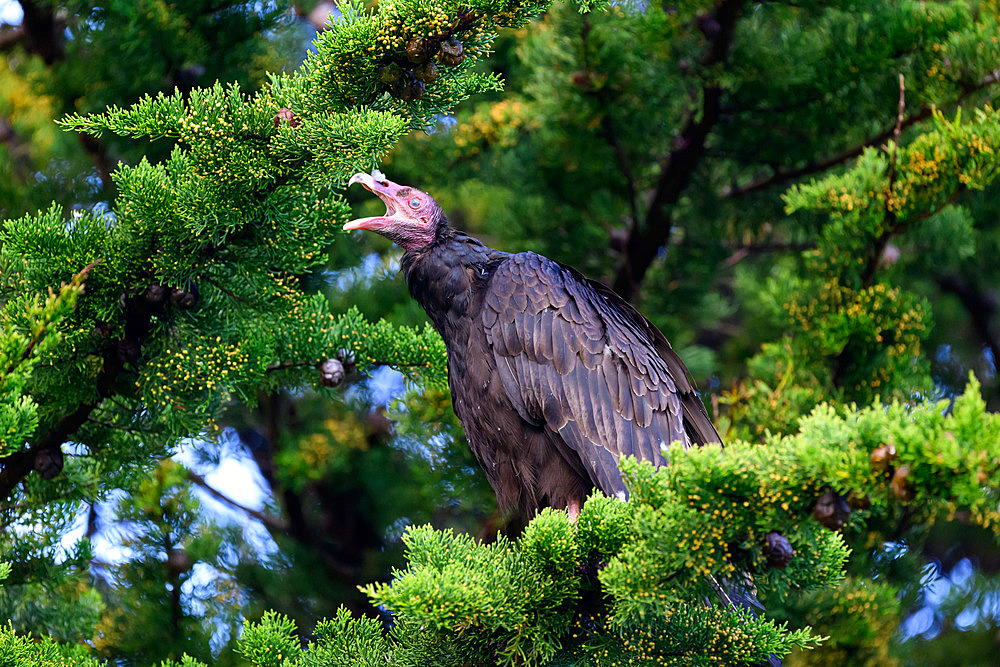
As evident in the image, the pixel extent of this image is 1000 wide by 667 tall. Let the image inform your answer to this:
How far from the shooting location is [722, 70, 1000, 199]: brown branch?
16.1 feet

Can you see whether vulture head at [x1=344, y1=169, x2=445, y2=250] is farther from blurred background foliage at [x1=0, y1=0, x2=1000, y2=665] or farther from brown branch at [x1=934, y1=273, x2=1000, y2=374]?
brown branch at [x1=934, y1=273, x2=1000, y2=374]

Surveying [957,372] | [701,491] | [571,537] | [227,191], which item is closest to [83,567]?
[227,191]

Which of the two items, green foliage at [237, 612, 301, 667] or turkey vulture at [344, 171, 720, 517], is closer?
green foliage at [237, 612, 301, 667]

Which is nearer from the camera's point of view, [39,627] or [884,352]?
[39,627]

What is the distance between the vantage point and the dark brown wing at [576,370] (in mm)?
3783

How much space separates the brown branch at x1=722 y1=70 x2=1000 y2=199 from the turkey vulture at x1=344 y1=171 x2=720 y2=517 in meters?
2.05

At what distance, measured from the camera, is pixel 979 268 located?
6.91 meters

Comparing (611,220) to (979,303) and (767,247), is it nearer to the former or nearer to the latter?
(767,247)

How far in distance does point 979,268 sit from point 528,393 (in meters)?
4.63

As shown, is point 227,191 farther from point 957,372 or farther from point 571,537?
point 957,372

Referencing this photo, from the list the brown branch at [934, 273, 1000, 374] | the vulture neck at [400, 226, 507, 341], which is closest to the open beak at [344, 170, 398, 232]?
the vulture neck at [400, 226, 507, 341]

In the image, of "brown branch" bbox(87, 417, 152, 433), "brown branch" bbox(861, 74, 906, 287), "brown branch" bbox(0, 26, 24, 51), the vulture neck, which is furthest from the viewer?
"brown branch" bbox(0, 26, 24, 51)

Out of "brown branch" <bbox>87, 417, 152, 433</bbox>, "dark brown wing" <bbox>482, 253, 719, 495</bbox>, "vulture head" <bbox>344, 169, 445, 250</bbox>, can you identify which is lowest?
"dark brown wing" <bbox>482, 253, 719, 495</bbox>

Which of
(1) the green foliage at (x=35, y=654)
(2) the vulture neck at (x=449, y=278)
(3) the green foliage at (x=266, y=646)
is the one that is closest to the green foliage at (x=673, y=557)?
(3) the green foliage at (x=266, y=646)
